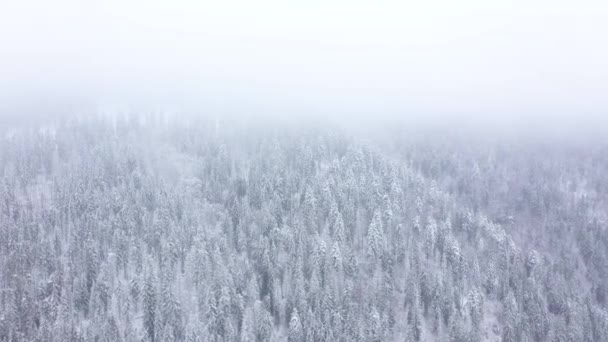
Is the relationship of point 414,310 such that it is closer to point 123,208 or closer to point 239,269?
point 239,269

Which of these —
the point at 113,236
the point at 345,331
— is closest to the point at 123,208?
the point at 113,236

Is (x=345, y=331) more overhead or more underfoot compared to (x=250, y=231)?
more underfoot

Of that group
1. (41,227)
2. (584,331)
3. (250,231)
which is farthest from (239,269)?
(584,331)

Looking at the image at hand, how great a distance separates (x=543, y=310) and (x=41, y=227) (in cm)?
15333

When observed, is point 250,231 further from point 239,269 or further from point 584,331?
point 584,331

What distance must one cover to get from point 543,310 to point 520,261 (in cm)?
2289

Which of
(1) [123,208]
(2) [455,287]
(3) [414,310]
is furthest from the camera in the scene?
(1) [123,208]

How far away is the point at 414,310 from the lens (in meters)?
162

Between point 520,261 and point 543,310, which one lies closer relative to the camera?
point 543,310

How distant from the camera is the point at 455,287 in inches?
6919

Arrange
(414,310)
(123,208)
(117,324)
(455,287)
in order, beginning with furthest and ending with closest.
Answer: (123,208) < (455,287) < (414,310) < (117,324)

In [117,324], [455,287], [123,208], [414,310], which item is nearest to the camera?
[117,324]

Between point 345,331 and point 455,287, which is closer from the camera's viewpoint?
point 345,331

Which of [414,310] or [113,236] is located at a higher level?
→ [113,236]
